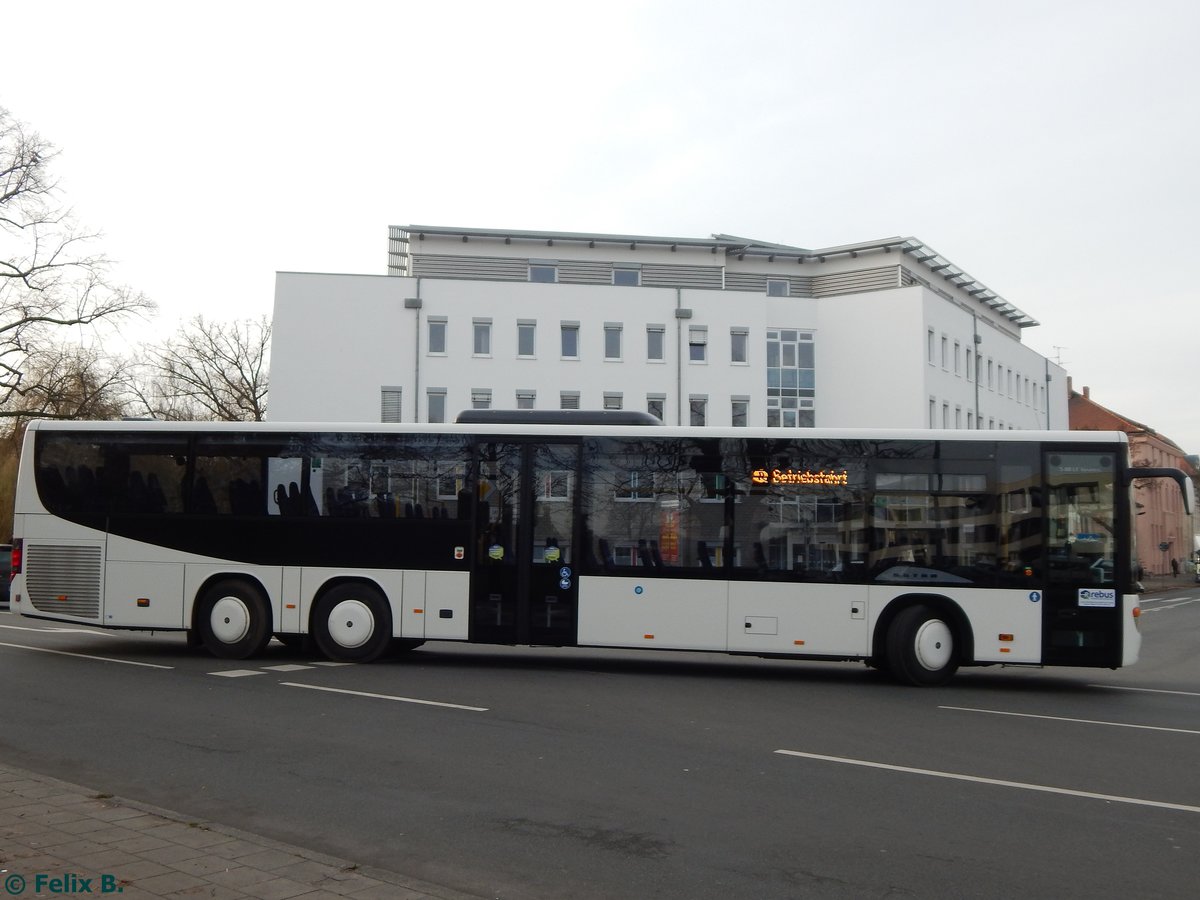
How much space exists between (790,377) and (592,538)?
140ft

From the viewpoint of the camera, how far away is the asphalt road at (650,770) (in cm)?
621

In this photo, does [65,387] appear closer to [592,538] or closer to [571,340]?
[571,340]

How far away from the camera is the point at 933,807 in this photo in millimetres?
7621

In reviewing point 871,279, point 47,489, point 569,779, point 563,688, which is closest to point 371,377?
point 871,279

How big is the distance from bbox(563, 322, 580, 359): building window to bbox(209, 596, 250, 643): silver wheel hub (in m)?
37.6

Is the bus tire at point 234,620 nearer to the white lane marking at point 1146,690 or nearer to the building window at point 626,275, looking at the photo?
the white lane marking at point 1146,690

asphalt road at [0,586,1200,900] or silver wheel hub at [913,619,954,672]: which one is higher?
silver wheel hub at [913,619,954,672]

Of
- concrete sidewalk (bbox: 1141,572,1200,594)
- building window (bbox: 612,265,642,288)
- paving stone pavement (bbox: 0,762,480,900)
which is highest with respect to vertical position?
building window (bbox: 612,265,642,288)

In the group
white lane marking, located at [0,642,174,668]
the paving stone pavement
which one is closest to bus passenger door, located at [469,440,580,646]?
white lane marking, located at [0,642,174,668]

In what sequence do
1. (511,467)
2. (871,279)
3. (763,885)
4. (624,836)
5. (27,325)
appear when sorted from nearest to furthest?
(763,885), (624,836), (511,467), (27,325), (871,279)

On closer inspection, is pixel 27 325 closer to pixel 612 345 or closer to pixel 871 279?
pixel 612 345

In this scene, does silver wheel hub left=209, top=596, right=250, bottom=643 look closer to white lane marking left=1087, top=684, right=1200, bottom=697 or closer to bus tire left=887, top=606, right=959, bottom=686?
bus tire left=887, top=606, right=959, bottom=686

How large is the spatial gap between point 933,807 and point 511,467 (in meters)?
8.58

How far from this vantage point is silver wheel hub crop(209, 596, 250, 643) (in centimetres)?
1534
